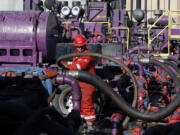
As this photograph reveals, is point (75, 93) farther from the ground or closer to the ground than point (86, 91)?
farther from the ground

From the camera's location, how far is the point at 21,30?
5801 mm

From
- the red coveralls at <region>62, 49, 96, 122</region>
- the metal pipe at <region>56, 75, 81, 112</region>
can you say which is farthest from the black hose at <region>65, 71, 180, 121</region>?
the red coveralls at <region>62, 49, 96, 122</region>

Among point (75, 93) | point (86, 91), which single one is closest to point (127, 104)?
point (75, 93)

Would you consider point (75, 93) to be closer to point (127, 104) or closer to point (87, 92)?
point (127, 104)

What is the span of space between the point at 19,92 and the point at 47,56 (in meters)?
2.15

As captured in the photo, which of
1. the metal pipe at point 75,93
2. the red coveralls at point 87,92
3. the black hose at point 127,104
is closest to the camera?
the black hose at point 127,104

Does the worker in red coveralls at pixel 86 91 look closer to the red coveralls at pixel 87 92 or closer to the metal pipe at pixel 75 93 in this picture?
the red coveralls at pixel 87 92

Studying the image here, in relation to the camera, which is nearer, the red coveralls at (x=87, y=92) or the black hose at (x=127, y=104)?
the black hose at (x=127, y=104)

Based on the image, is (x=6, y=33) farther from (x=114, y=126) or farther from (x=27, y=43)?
(x=114, y=126)

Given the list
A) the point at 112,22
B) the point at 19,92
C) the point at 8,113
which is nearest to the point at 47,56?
the point at 19,92

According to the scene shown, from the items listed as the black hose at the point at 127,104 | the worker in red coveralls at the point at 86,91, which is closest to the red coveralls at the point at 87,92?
the worker in red coveralls at the point at 86,91

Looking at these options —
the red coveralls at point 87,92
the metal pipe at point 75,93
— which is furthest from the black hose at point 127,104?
the red coveralls at point 87,92

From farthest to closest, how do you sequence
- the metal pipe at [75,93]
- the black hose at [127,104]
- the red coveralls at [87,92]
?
the red coveralls at [87,92]
the metal pipe at [75,93]
the black hose at [127,104]

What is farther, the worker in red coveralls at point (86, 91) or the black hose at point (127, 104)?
the worker in red coveralls at point (86, 91)
